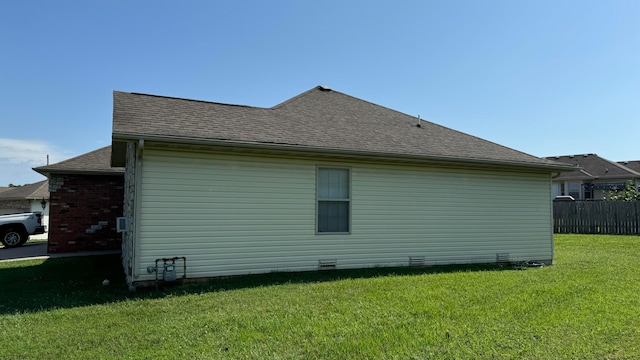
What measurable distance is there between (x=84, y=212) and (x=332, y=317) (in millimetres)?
10137

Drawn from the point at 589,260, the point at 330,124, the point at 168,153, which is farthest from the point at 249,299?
the point at 589,260

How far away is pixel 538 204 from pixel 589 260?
1798 mm

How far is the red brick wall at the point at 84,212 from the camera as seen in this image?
11891mm

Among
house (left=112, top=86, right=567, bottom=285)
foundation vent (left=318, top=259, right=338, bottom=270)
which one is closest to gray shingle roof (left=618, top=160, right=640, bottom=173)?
house (left=112, top=86, right=567, bottom=285)

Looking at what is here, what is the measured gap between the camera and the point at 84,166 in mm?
12141

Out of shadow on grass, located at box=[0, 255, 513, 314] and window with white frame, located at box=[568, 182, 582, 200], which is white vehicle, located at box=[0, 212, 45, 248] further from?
window with white frame, located at box=[568, 182, 582, 200]

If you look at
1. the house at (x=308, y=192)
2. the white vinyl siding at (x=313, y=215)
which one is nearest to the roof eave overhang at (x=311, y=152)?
the house at (x=308, y=192)

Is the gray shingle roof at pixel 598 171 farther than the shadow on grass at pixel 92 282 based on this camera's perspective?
Yes

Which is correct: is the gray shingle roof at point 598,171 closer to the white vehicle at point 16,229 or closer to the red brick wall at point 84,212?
the red brick wall at point 84,212

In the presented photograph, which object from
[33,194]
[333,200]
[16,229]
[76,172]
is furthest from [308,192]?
[33,194]

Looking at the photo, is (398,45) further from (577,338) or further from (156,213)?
(577,338)

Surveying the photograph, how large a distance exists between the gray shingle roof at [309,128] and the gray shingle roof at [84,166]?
14.5ft

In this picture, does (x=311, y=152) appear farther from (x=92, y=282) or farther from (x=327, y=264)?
(x=92, y=282)

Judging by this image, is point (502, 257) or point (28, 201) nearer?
point (502, 257)
